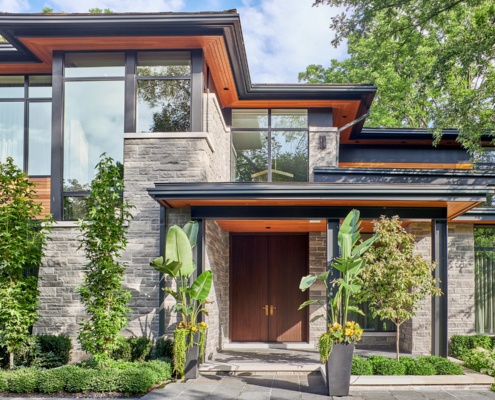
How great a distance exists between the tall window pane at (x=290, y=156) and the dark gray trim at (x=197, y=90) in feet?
11.7

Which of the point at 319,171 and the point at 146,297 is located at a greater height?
the point at 319,171

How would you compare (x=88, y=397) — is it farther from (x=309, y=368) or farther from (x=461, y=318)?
(x=461, y=318)

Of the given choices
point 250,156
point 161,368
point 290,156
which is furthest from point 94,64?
point 161,368

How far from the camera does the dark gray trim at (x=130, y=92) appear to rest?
11156 millimetres

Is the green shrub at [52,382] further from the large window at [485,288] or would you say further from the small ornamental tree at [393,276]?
the large window at [485,288]

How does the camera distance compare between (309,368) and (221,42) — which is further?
(221,42)

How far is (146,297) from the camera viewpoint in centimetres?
1069

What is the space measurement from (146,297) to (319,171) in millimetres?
4916

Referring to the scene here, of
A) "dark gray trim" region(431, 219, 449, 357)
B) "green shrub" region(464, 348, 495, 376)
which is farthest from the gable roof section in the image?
"green shrub" region(464, 348, 495, 376)

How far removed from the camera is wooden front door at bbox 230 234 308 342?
14.1m

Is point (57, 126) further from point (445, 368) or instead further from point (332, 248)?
point (445, 368)

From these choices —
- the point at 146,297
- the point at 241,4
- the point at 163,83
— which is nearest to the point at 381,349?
the point at 146,297

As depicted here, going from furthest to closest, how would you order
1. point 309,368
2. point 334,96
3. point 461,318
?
point 334,96
point 461,318
point 309,368

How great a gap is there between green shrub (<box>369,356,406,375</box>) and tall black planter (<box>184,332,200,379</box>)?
2.98 metres
